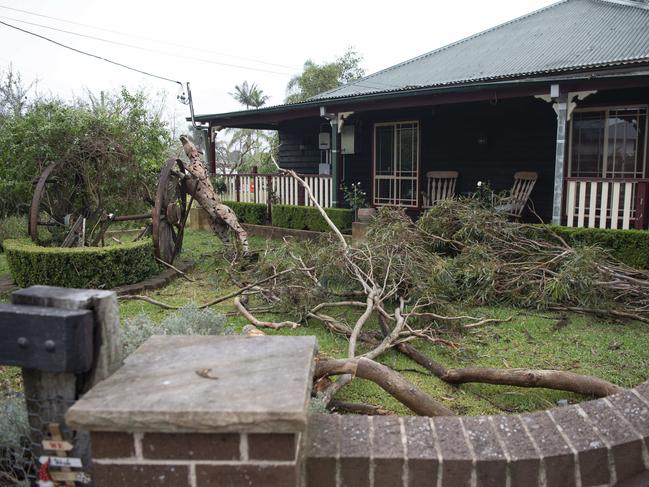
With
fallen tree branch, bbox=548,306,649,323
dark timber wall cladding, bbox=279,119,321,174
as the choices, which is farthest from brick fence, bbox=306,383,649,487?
dark timber wall cladding, bbox=279,119,321,174

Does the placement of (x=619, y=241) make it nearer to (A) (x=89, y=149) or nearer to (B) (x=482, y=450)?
(B) (x=482, y=450)

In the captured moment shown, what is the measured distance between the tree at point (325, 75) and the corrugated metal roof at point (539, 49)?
23645 mm

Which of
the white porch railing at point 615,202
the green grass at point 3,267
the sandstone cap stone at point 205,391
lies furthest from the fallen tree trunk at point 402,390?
the green grass at point 3,267

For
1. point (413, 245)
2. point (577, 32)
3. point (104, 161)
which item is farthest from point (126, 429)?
point (577, 32)

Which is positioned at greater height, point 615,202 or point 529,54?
point 529,54

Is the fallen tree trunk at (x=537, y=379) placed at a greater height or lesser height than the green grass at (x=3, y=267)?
greater

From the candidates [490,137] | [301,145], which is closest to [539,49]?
[490,137]

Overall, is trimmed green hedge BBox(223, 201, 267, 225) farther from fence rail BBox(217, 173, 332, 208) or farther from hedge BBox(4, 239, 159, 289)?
hedge BBox(4, 239, 159, 289)

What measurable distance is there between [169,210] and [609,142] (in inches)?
336

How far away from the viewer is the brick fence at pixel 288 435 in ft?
4.98

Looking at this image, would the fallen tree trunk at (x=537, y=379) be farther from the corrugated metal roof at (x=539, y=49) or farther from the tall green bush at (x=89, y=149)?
the corrugated metal roof at (x=539, y=49)

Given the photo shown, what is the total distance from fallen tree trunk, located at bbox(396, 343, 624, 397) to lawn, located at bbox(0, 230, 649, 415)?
15 cm

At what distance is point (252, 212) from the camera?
14.9 m

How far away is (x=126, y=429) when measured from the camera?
1.52m
